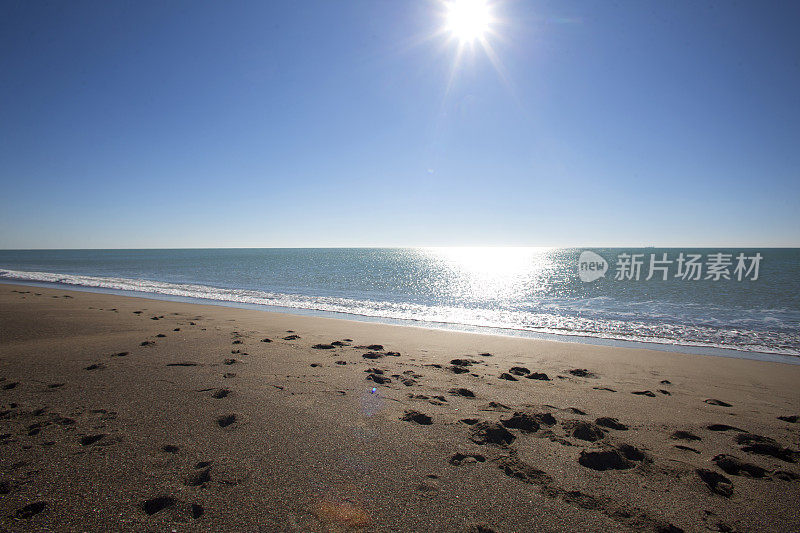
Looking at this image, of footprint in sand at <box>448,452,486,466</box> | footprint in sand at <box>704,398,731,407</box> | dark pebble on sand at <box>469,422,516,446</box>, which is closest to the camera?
footprint in sand at <box>448,452,486,466</box>

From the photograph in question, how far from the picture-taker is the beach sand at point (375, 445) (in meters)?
2.86

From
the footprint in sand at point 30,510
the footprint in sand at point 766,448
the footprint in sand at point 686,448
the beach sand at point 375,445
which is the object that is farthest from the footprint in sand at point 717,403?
the footprint in sand at point 30,510

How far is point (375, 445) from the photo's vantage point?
12.8ft

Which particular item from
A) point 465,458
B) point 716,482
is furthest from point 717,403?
point 465,458

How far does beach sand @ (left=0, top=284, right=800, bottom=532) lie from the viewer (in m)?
2.86

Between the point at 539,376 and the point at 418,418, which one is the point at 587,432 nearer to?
the point at 418,418

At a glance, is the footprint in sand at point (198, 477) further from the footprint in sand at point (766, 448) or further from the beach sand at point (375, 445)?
the footprint in sand at point (766, 448)

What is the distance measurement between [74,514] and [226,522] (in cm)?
114

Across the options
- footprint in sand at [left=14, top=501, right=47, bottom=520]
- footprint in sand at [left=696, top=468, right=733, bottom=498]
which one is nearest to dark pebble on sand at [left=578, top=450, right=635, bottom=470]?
footprint in sand at [left=696, top=468, right=733, bottom=498]

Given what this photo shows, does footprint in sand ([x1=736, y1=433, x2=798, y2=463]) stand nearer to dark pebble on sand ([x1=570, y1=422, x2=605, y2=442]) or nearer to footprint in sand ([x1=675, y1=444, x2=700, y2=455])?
footprint in sand ([x1=675, y1=444, x2=700, y2=455])

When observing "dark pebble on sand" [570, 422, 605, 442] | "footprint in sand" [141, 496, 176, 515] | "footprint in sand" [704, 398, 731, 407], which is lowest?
"footprint in sand" [141, 496, 176, 515]

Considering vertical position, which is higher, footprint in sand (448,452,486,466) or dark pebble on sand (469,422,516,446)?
dark pebble on sand (469,422,516,446)

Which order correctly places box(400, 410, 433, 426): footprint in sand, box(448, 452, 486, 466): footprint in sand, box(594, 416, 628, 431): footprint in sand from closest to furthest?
box(448, 452, 486, 466): footprint in sand → box(400, 410, 433, 426): footprint in sand → box(594, 416, 628, 431): footprint in sand

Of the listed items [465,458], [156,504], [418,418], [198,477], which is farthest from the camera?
[418,418]
